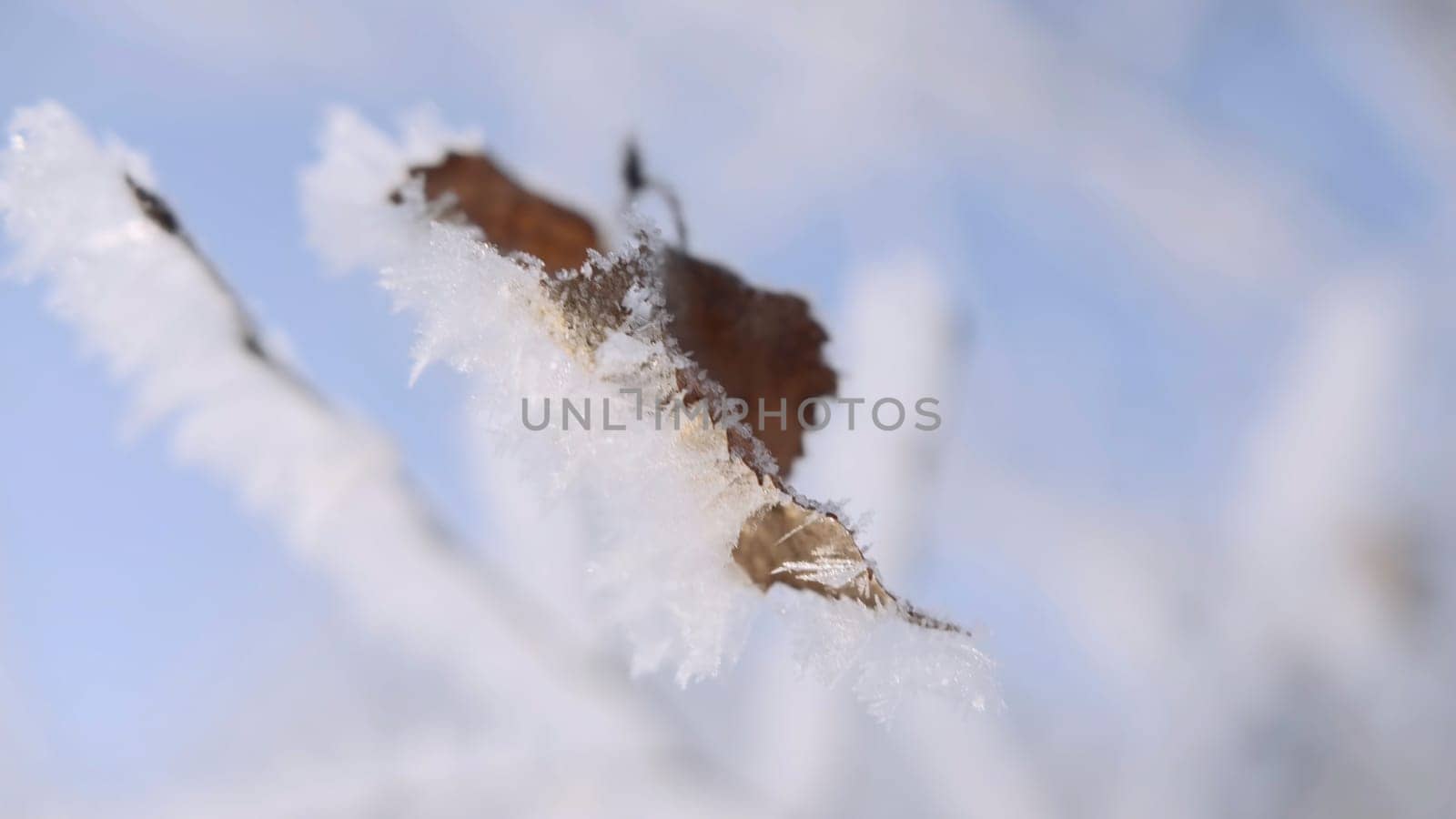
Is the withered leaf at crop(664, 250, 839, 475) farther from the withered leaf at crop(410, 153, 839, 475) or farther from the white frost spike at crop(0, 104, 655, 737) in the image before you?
the white frost spike at crop(0, 104, 655, 737)

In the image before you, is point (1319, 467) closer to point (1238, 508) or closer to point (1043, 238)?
point (1238, 508)

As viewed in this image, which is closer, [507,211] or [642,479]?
[642,479]

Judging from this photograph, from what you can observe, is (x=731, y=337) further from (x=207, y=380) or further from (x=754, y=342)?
(x=207, y=380)

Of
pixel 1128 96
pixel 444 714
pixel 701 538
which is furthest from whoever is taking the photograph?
pixel 444 714

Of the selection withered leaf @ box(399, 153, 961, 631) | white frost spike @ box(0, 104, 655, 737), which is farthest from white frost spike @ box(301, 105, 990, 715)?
white frost spike @ box(0, 104, 655, 737)

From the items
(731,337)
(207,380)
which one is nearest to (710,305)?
(731,337)

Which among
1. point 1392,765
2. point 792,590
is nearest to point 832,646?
point 792,590

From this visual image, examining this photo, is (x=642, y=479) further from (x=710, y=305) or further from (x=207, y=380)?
(x=207, y=380)

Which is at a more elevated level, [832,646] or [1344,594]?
[1344,594]

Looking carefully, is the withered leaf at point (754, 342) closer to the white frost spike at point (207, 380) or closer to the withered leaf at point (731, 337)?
the withered leaf at point (731, 337)
